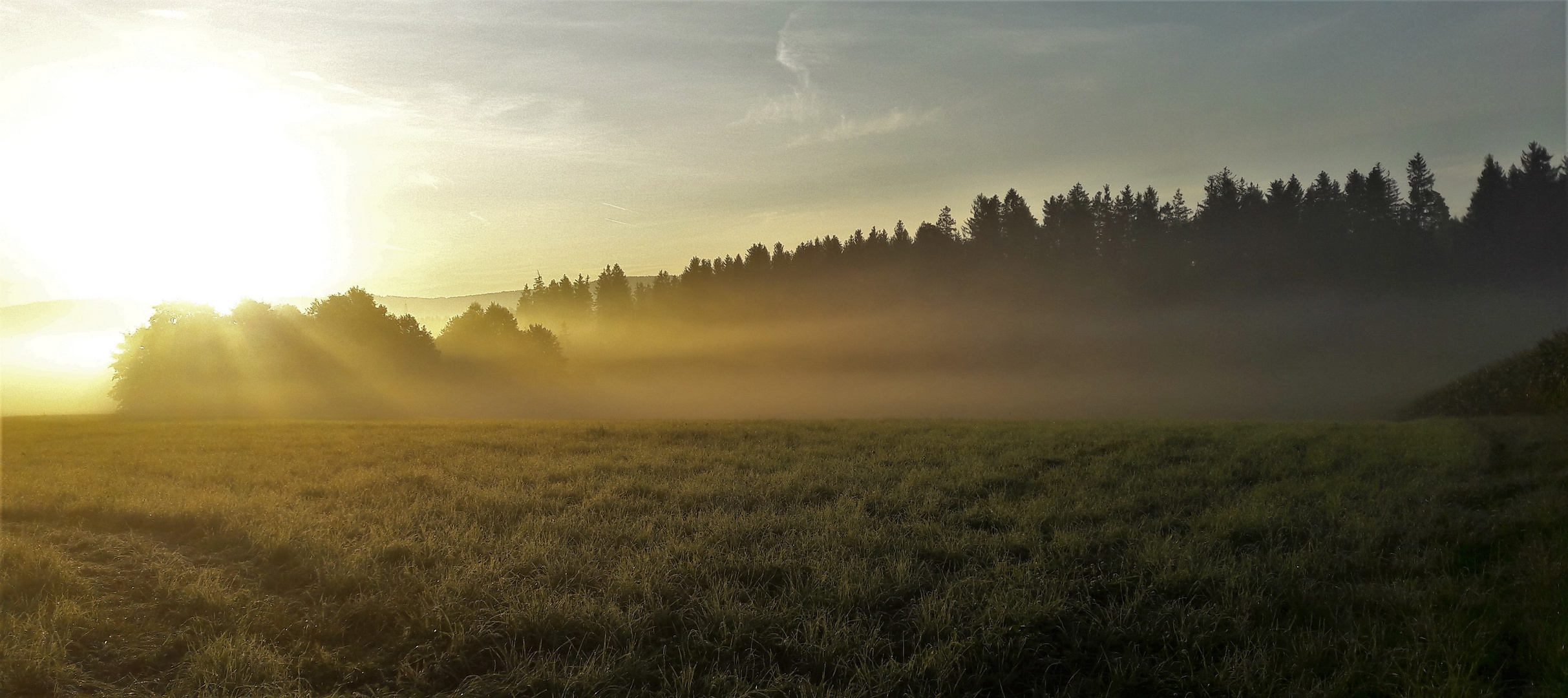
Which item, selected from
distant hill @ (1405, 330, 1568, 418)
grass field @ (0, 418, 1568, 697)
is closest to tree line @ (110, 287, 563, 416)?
grass field @ (0, 418, 1568, 697)

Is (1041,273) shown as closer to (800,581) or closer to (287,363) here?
(287,363)

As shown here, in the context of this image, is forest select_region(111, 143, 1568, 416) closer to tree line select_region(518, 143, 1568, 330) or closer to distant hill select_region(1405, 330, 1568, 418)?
tree line select_region(518, 143, 1568, 330)

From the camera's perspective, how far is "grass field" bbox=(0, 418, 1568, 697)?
483 cm

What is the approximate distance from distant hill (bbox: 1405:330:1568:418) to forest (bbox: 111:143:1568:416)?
3988cm

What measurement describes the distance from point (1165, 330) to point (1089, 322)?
6.28 m

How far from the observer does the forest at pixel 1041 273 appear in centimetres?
5434

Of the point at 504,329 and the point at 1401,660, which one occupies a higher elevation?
the point at 504,329

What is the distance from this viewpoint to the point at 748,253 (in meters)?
86.1

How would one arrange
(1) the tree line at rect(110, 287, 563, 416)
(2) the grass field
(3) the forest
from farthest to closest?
(3) the forest < (1) the tree line at rect(110, 287, 563, 416) < (2) the grass field

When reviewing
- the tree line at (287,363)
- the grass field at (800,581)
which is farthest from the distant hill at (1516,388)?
the tree line at (287,363)

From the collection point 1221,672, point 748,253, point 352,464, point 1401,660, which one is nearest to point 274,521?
point 352,464

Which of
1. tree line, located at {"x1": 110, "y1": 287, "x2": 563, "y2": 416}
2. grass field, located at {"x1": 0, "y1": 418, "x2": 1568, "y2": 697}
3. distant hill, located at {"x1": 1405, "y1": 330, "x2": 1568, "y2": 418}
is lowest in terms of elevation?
distant hill, located at {"x1": 1405, "y1": 330, "x2": 1568, "y2": 418}

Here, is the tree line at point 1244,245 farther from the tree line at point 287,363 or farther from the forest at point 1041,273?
the tree line at point 287,363

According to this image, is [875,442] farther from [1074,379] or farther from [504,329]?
[504,329]
